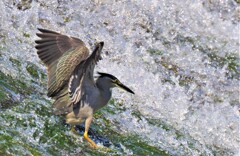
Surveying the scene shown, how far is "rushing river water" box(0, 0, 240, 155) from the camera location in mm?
7836

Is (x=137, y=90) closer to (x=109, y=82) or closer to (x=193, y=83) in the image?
(x=193, y=83)

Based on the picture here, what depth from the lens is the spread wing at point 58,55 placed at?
7.82 metres

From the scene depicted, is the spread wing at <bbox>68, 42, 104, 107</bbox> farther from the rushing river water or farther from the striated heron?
the rushing river water

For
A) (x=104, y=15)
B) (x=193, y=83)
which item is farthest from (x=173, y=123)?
(x=104, y=15)

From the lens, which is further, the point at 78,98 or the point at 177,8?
the point at 177,8

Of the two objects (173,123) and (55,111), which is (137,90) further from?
(55,111)

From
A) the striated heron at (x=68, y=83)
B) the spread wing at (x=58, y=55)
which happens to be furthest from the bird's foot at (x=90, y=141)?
the spread wing at (x=58, y=55)

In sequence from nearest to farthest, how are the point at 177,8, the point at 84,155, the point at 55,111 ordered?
the point at 84,155 → the point at 55,111 → the point at 177,8

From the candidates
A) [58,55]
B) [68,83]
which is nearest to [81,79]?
[68,83]

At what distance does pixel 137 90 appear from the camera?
34.1 ft

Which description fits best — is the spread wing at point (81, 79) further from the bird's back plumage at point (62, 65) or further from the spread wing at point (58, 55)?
the spread wing at point (58, 55)

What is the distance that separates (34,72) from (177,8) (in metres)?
5.01

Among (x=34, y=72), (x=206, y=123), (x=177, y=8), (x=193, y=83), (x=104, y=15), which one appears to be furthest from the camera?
(x=177, y=8)

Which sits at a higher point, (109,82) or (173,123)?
(109,82)
